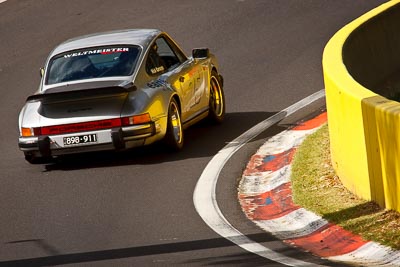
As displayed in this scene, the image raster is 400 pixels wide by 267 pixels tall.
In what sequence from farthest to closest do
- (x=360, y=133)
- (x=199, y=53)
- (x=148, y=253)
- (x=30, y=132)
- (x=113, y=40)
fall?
(x=199, y=53)
(x=113, y=40)
(x=30, y=132)
(x=360, y=133)
(x=148, y=253)

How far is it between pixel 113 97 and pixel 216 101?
8.39 ft

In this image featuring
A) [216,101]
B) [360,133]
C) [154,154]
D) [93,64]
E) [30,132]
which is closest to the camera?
[360,133]

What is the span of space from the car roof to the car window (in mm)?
125

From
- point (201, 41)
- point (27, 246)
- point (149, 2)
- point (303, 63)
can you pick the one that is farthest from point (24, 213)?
point (149, 2)

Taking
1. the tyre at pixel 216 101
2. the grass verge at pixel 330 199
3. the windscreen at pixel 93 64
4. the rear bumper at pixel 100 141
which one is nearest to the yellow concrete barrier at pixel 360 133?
the grass verge at pixel 330 199

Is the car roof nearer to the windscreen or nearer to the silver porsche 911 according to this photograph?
the silver porsche 911

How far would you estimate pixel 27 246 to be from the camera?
11.1 meters

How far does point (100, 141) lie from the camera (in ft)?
47.7

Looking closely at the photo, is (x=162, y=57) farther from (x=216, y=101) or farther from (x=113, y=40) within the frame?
(x=216, y=101)

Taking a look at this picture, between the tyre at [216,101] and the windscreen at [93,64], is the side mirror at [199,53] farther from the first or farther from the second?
the windscreen at [93,64]

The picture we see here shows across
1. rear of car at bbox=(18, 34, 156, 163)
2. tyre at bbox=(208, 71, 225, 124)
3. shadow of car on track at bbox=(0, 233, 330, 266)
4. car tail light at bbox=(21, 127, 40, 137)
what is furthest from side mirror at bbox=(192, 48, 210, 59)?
shadow of car on track at bbox=(0, 233, 330, 266)

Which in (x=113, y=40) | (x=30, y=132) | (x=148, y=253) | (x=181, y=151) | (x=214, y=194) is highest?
(x=113, y=40)

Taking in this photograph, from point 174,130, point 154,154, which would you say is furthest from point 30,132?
point 174,130

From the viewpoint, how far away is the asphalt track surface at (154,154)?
10.8 metres
